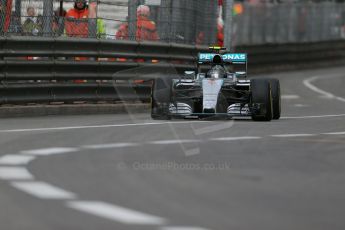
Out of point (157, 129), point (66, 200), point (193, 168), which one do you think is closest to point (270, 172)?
point (193, 168)

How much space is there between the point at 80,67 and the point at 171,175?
9020 millimetres

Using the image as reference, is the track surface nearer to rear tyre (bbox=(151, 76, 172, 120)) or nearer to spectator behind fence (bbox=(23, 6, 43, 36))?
Result: rear tyre (bbox=(151, 76, 172, 120))

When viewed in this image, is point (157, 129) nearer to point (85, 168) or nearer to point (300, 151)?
point (300, 151)

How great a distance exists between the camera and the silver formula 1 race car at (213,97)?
1474 centimetres

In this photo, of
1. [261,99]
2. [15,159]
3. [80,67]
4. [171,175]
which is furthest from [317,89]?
[171,175]

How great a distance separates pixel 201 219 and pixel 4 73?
1020 centimetres

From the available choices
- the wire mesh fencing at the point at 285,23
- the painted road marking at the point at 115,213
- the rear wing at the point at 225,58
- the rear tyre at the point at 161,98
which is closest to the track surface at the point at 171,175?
the painted road marking at the point at 115,213

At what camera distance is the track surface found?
20.8 ft

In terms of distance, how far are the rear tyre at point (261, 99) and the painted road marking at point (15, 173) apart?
6.84m

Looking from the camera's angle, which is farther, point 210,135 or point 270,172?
point 210,135

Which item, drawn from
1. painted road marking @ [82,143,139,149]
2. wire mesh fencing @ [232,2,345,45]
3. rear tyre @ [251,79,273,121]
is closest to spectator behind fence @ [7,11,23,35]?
rear tyre @ [251,79,273,121]

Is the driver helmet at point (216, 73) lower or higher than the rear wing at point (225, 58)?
lower

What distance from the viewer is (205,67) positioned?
65.3ft

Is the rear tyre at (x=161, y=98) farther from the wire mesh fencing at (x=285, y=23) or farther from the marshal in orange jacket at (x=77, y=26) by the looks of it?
the wire mesh fencing at (x=285, y=23)
